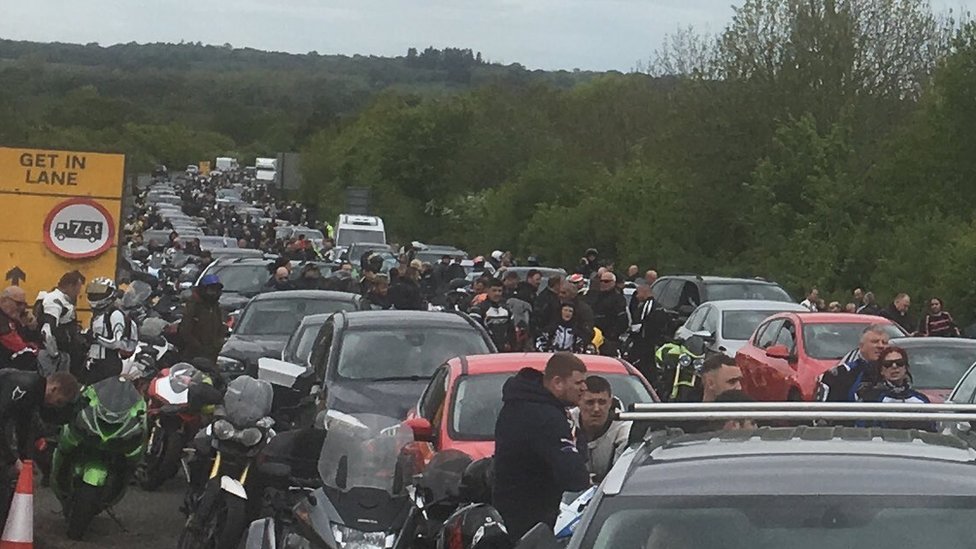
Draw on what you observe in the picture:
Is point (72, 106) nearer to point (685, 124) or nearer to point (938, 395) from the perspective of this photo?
point (685, 124)

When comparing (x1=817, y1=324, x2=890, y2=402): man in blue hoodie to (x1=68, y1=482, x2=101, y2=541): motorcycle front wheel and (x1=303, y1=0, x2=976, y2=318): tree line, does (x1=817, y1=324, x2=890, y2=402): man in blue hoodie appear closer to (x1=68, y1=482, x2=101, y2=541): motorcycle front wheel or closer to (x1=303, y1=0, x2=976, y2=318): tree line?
(x1=68, y1=482, x2=101, y2=541): motorcycle front wheel

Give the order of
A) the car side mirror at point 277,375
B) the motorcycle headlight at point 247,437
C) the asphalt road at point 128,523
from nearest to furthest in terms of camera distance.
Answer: the motorcycle headlight at point 247,437 → the car side mirror at point 277,375 → the asphalt road at point 128,523

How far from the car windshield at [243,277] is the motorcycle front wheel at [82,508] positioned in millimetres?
17690

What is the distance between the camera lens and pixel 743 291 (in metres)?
29.1

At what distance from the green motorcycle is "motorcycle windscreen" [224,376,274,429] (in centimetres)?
269

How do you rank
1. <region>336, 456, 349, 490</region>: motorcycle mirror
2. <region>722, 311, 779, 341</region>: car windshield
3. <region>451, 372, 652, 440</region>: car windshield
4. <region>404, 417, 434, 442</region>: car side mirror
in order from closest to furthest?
<region>336, 456, 349, 490</region>: motorcycle mirror
<region>404, 417, 434, 442</region>: car side mirror
<region>451, 372, 652, 440</region>: car windshield
<region>722, 311, 779, 341</region>: car windshield

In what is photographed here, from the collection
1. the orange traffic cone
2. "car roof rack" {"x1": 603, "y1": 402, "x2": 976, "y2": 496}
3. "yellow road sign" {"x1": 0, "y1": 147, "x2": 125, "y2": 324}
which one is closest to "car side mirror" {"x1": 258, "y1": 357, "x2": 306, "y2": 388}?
the orange traffic cone

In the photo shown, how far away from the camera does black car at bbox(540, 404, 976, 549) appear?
17.3 feet

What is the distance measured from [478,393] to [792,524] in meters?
6.92

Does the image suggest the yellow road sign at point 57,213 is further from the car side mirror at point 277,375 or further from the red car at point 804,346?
the car side mirror at point 277,375

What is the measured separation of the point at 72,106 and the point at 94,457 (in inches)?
6681

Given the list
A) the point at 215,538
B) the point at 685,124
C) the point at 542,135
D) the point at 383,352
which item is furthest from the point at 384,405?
the point at 542,135

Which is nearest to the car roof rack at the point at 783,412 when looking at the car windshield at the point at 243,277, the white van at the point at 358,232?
the car windshield at the point at 243,277

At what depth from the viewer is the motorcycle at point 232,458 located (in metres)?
9.78
